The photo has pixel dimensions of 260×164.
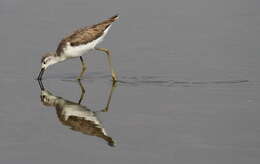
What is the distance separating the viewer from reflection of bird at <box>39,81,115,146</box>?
976cm

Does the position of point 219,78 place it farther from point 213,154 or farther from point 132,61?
point 213,154

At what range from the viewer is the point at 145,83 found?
1255 centimetres

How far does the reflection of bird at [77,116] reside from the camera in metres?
9.76

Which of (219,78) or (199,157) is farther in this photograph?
(219,78)

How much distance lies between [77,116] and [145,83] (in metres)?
2.30

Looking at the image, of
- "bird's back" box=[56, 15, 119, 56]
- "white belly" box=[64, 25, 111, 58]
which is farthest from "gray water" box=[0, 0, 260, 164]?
"bird's back" box=[56, 15, 119, 56]

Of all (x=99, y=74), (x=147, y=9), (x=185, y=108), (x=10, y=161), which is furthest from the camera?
(x=147, y=9)

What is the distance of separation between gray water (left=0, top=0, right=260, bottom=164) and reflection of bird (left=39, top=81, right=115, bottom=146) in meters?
0.12

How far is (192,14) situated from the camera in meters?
17.4

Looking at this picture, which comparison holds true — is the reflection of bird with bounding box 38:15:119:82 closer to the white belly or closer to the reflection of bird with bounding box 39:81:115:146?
the white belly

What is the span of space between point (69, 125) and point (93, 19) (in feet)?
23.5

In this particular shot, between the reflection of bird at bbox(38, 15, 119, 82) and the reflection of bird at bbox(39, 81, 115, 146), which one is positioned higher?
the reflection of bird at bbox(38, 15, 119, 82)

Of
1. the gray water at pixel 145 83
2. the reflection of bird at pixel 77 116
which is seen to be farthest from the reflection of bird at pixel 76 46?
the reflection of bird at pixel 77 116

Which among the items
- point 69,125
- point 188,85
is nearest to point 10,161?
point 69,125
